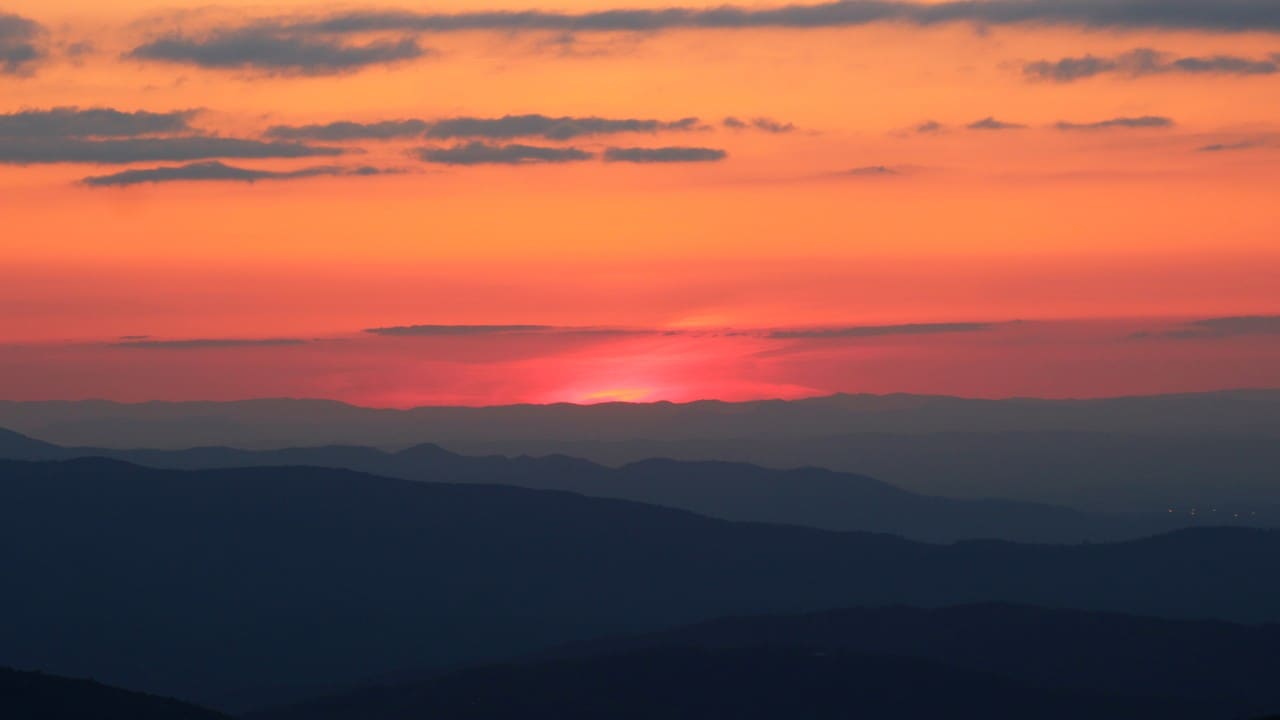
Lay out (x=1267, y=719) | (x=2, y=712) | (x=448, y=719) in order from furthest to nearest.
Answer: (x=448, y=719) → (x=2, y=712) → (x=1267, y=719)

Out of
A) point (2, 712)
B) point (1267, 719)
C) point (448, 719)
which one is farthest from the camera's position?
point (448, 719)

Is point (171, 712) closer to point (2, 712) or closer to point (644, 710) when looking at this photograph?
point (2, 712)

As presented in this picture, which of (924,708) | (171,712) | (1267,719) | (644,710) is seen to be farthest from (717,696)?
(1267,719)

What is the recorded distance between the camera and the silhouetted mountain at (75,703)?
14212 centimetres

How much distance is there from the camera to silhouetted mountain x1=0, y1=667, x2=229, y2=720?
466 feet

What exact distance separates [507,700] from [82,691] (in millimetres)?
58381

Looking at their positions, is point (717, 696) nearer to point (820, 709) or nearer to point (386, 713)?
point (820, 709)

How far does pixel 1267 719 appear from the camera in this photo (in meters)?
110

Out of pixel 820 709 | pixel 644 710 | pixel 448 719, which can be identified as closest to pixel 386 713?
pixel 448 719

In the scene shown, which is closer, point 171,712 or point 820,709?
point 171,712

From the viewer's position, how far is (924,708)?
195625mm

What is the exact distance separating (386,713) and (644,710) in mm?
29822

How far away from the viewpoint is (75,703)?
145m

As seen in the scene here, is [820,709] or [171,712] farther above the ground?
[171,712]
